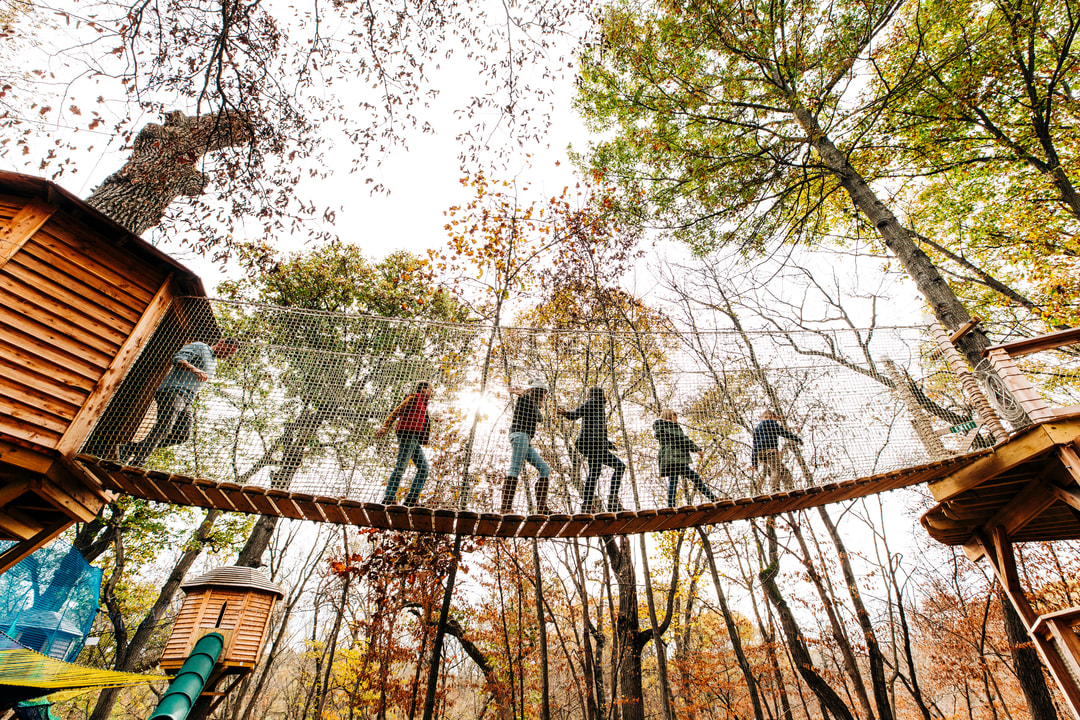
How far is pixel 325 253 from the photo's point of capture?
25.0ft

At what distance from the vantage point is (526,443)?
369cm

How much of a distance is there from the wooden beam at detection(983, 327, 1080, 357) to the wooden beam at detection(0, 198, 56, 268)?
6.35 meters

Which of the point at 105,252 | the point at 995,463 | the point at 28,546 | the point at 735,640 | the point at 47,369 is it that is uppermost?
the point at 105,252

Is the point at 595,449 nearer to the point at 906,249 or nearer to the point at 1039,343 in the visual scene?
the point at 1039,343

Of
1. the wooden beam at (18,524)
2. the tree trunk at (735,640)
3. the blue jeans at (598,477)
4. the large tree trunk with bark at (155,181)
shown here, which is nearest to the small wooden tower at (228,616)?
the wooden beam at (18,524)

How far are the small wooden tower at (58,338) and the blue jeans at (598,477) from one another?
3.37 m

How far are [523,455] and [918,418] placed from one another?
295 cm

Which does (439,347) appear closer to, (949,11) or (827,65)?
(827,65)

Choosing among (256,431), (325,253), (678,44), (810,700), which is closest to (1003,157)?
(678,44)

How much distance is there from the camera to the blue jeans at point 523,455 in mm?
3613

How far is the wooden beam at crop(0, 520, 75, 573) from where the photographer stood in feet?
9.65

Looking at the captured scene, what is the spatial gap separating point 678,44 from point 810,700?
1821cm

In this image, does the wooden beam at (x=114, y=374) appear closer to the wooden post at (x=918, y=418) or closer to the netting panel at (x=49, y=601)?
the netting panel at (x=49, y=601)

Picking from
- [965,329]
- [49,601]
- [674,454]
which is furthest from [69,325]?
[965,329]
